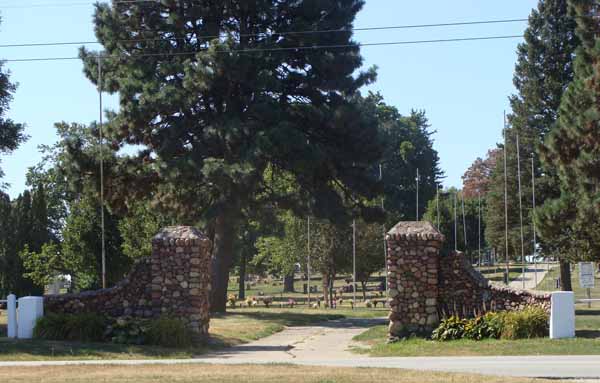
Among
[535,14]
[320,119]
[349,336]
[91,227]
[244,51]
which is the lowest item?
[349,336]

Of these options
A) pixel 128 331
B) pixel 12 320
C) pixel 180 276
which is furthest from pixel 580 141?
pixel 12 320

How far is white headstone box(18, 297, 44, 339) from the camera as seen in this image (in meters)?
24.2

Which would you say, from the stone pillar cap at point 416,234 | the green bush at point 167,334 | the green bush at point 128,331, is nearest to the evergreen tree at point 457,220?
the stone pillar cap at point 416,234

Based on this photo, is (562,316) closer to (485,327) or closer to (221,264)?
(485,327)

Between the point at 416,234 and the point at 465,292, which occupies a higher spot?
the point at 416,234

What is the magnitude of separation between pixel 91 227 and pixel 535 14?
2564 centimetres

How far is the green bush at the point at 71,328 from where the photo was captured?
23.8 metres

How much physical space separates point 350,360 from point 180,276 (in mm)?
5963

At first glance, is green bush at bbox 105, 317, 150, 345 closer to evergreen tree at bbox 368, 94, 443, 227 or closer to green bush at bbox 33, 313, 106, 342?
green bush at bbox 33, 313, 106, 342

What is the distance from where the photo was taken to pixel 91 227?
157 ft

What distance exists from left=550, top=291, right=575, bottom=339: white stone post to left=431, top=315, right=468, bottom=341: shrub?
223 cm

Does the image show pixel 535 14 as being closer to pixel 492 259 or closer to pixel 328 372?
pixel 328 372

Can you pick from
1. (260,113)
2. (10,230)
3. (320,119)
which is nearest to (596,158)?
(320,119)

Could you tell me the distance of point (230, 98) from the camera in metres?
37.7
